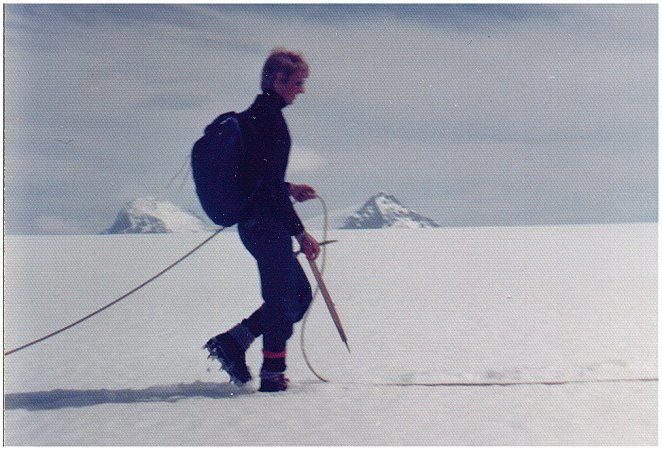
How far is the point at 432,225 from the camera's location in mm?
5551

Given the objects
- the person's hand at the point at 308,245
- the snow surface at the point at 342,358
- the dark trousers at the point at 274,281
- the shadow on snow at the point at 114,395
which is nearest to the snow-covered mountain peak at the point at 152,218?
the snow surface at the point at 342,358

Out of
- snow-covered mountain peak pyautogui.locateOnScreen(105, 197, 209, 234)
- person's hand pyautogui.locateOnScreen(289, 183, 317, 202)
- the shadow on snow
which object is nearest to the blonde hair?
person's hand pyautogui.locateOnScreen(289, 183, 317, 202)

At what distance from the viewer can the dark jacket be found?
395 cm

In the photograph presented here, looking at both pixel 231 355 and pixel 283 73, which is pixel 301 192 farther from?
pixel 231 355

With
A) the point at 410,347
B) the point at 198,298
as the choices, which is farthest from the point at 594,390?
the point at 198,298

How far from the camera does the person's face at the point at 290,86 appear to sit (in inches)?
163

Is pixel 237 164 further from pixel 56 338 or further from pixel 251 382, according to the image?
pixel 56 338

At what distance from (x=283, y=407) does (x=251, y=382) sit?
0.44 meters

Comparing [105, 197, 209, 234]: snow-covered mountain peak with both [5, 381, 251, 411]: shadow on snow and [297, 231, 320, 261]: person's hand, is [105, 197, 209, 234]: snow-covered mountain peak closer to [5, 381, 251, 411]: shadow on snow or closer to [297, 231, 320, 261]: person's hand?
[297, 231, 320, 261]: person's hand

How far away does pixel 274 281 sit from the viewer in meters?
4.07

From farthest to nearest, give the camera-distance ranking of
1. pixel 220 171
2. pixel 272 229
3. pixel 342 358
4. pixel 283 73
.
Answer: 1. pixel 342 358
2. pixel 283 73
3. pixel 272 229
4. pixel 220 171

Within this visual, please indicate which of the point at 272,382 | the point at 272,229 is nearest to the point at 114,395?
the point at 272,382

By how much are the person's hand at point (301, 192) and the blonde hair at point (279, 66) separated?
1.99ft

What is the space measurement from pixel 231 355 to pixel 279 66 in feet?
5.65
